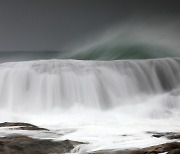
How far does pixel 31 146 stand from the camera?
20.6ft

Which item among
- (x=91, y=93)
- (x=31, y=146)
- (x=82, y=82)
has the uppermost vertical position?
(x=82, y=82)

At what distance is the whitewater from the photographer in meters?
11.4

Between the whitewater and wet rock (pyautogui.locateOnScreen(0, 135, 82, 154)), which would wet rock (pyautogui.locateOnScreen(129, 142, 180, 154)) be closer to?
wet rock (pyautogui.locateOnScreen(0, 135, 82, 154))

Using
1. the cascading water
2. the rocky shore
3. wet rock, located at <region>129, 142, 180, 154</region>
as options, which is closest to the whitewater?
the cascading water

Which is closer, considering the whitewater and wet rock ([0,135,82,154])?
wet rock ([0,135,82,154])

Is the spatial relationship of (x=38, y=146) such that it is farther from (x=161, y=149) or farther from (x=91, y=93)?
(x=91, y=93)

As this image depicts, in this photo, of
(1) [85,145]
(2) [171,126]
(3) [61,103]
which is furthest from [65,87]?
(1) [85,145]

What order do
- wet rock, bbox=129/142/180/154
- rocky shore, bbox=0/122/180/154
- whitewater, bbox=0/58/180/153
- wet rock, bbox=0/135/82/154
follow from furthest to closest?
1. whitewater, bbox=0/58/180/153
2. wet rock, bbox=0/135/82/154
3. rocky shore, bbox=0/122/180/154
4. wet rock, bbox=129/142/180/154

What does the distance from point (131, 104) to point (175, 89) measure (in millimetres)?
1646

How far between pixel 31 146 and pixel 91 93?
667 centimetres

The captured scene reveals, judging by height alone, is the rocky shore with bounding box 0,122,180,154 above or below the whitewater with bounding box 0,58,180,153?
below

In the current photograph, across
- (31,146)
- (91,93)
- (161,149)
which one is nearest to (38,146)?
(31,146)

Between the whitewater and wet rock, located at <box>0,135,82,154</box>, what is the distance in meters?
3.42

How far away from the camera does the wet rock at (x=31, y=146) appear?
6.03 m
